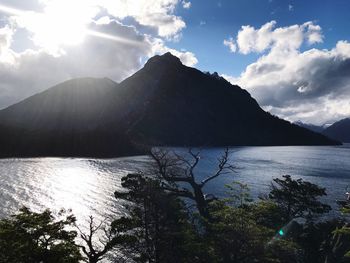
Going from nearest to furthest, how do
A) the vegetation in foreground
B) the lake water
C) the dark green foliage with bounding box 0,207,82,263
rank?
1. the dark green foliage with bounding box 0,207,82,263
2. the vegetation in foreground
3. the lake water

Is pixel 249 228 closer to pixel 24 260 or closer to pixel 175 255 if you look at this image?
pixel 175 255

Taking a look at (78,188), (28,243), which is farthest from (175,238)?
(78,188)

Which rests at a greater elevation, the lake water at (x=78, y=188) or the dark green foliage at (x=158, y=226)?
the dark green foliage at (x=158, y=226)

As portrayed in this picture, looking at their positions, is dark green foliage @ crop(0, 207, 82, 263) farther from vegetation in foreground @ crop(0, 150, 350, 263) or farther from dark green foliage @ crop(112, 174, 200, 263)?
dark green foliage @ crop(112, 174, 200, 263)

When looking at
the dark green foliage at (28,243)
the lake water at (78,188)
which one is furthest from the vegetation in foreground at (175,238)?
the lake water at (78,188)

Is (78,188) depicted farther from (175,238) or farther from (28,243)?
(28,243)

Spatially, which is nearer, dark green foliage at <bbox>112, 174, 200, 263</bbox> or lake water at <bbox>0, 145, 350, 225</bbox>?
dark green foliage at <bbox>112, 174, 200, 263</bbox>

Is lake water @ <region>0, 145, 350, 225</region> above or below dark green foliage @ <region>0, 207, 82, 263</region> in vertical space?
below

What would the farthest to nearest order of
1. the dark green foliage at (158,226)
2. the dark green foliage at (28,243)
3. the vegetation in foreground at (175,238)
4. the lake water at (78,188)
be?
the lake water at (78,188) < the dark green foliage at (158,226) < the vegetation in foreground at (175,238) < the dark green foliage at (28,243)

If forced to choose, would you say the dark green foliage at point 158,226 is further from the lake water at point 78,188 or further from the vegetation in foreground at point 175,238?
the lake water at point 78,188

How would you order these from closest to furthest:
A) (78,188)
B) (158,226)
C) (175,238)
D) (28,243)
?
1. (28,243)
2. (175,238)
3. (158,226)
4. (78,188)

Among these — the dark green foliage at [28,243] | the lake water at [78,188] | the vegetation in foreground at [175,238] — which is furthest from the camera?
the lake water at [78,188]

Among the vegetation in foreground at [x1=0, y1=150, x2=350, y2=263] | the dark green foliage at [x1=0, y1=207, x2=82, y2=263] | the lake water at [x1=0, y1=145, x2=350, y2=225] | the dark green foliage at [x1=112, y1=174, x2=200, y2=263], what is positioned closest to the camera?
the dark green foliage at [x1=0, y1=207, x2=82, y2=263]

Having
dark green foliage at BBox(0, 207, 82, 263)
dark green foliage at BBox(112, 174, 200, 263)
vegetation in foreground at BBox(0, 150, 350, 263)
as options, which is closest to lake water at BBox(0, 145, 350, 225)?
dark green foliage at BBox(112, 174, 200, 263)
